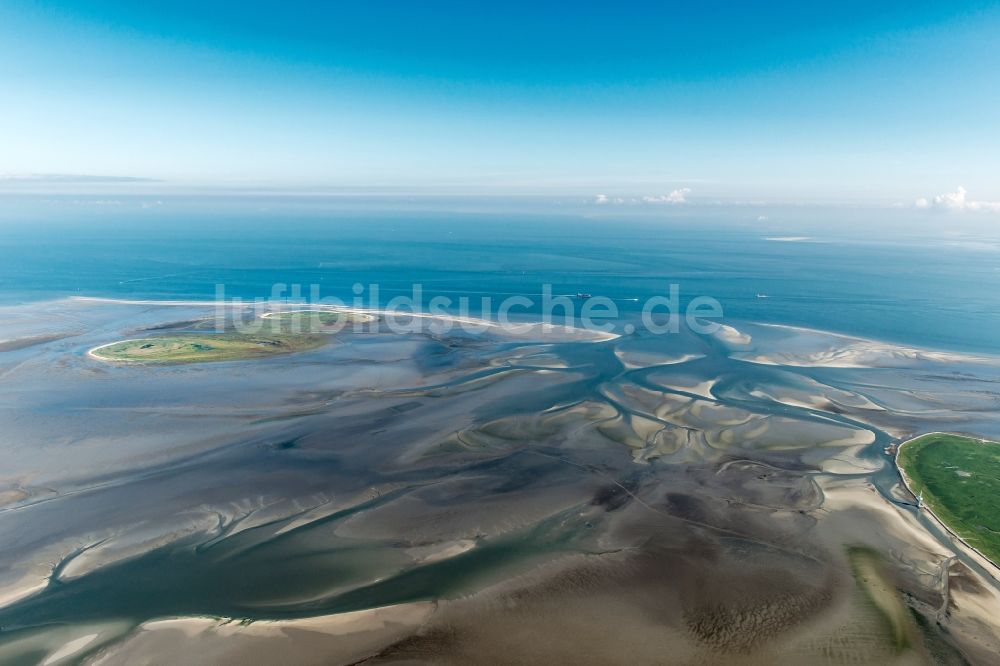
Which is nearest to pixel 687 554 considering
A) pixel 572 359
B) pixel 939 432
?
pixel 939 432

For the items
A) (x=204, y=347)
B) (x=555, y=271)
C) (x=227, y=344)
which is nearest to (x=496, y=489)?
(x=227, y=344)

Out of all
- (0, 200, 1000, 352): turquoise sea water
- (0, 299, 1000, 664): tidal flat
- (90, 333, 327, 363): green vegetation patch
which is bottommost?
(0, 299, 1000, 664): tidal flat

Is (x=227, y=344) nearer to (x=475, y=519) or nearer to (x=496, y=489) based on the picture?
(x=496, y=489)

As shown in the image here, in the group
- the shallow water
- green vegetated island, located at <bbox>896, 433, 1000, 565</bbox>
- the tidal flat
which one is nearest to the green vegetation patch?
the shallow water

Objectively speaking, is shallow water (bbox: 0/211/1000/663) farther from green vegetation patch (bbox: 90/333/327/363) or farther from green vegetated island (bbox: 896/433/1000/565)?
→ green vegetation patch (bbox: 90/333/327/363)

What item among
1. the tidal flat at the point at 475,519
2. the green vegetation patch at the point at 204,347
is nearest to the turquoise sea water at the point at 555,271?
the green vegetation patch at the point at 204,347

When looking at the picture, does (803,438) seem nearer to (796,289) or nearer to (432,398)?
(432,398)
